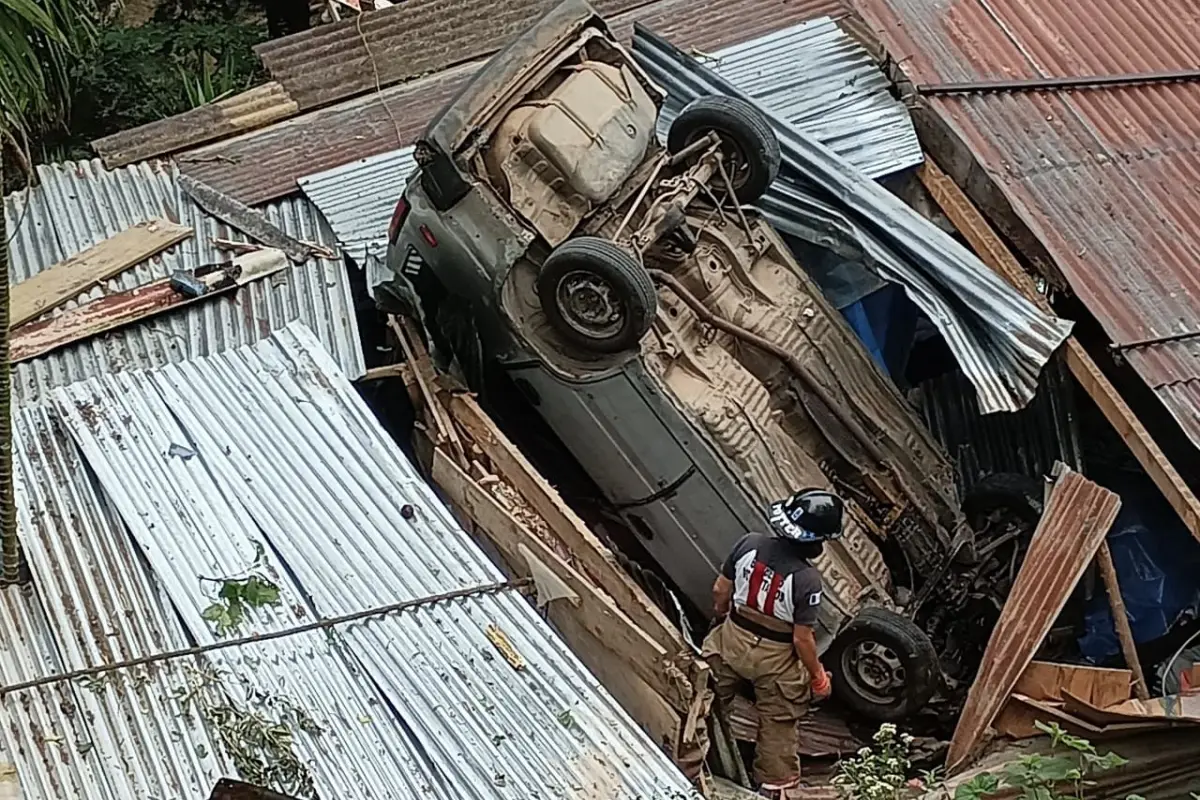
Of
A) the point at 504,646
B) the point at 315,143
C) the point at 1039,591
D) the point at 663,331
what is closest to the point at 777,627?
the point at 1039,591

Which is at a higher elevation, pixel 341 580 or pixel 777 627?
pixel 341 580

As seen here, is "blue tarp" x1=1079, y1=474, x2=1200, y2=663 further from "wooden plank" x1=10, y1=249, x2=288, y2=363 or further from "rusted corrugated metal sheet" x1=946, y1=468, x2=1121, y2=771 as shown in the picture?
"wooden plank" x1=10, y1=249, x2=288, y2=363

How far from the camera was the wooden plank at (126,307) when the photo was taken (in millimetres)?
7406

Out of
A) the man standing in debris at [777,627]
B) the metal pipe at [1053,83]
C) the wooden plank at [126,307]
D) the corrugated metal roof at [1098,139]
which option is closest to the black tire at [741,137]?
the corrugated metal roof at [1098,139]

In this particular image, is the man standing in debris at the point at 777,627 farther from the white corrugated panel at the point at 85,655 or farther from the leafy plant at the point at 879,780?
the white corrugated panel at the point at 85,655

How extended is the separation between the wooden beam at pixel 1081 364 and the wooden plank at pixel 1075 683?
97cm

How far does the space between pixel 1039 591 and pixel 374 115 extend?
5.20 metres

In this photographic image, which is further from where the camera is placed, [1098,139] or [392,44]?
[392,44]

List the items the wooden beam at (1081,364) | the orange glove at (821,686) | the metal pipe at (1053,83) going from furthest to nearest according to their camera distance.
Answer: the metal pipe at (1053,83)
the wooden beam at (1081,364)
the orange glove at (821,686)

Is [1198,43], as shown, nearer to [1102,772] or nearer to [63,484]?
[1102,772]

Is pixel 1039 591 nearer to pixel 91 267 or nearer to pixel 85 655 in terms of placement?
pixel 85 655

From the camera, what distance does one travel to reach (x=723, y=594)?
257 inches

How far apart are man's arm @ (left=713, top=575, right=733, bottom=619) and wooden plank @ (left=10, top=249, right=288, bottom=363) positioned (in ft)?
10.3

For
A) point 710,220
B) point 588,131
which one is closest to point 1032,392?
point 710,220
